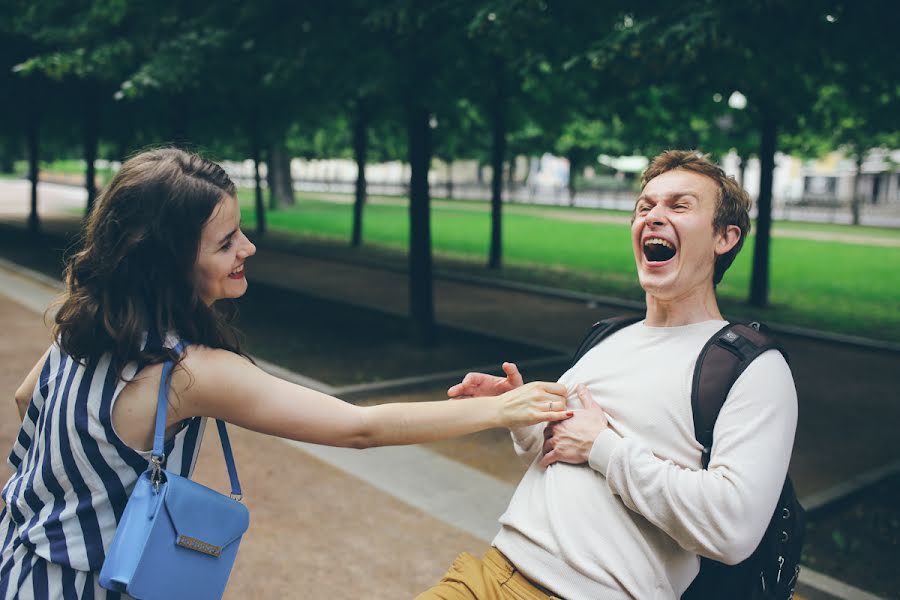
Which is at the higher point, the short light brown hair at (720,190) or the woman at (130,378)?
the short light brown hair at (720,190)

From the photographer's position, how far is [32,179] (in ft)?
80.2

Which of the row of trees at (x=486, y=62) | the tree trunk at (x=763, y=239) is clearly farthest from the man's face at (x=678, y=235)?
the tree trunk at (x=763, y=239)

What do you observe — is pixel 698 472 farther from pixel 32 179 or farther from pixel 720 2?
pixel 32 179

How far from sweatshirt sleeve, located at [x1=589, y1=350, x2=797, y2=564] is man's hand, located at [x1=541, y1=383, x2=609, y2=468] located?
8 centimetres

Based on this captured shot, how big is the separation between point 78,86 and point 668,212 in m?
17.8

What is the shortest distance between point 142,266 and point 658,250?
1.29 metres

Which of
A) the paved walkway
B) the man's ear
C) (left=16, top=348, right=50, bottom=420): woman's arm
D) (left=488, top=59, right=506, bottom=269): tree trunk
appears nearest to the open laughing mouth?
the man's ear

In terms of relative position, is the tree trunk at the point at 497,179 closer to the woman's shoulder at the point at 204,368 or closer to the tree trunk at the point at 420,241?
the tree trunk at the point at 420,241

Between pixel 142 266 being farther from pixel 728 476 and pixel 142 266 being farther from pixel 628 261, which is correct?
pixel 628 261

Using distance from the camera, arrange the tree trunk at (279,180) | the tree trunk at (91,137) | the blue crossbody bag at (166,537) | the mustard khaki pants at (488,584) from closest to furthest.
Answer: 1. the blue crossbody bag at (166,537)
2. the mustard khaki pants at (488,584)
3. the tree trunk at (91,137)
4. the tree trunk at (279,180)

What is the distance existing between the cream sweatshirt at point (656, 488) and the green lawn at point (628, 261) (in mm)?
11175

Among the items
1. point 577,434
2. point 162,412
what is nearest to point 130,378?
point 162,412

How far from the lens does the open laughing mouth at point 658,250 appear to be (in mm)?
2369

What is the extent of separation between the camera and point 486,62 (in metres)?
9.71
